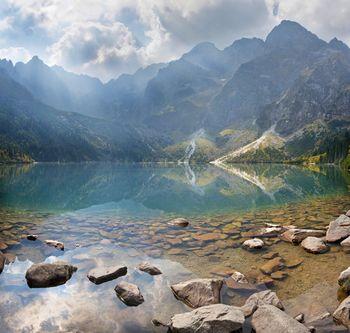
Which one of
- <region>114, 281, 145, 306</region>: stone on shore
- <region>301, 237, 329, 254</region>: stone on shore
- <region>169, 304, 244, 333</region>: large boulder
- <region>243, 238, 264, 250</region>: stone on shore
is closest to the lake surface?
<region>114, 281, 145, 306</region>: stone on shore

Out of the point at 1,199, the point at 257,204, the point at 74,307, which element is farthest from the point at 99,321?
the point at 1,199

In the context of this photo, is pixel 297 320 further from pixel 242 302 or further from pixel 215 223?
pixel 215 223

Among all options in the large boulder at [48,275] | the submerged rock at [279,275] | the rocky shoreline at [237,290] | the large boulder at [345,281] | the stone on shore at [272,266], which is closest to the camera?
the rocky shoreline at [237,290]

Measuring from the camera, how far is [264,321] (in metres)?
12.3

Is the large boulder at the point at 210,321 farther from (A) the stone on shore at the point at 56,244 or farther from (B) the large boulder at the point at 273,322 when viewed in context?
(A) the stone on shore at the point at 56,244

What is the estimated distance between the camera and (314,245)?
21969mm

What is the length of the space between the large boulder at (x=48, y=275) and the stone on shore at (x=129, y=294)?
139 inches

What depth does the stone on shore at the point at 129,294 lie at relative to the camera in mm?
15008

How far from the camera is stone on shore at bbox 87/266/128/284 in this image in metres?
17.4

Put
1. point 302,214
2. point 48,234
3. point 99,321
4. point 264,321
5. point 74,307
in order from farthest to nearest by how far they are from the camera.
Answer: point 302,214, point 48,234, point 74,307, point 99,321, point 264,321

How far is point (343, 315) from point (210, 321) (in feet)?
17.6

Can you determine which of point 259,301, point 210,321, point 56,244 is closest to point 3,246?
point 56,244

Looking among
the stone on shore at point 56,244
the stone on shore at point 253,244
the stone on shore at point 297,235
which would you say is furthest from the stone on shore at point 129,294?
the stone on shore at point 297,235

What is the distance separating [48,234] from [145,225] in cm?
943
